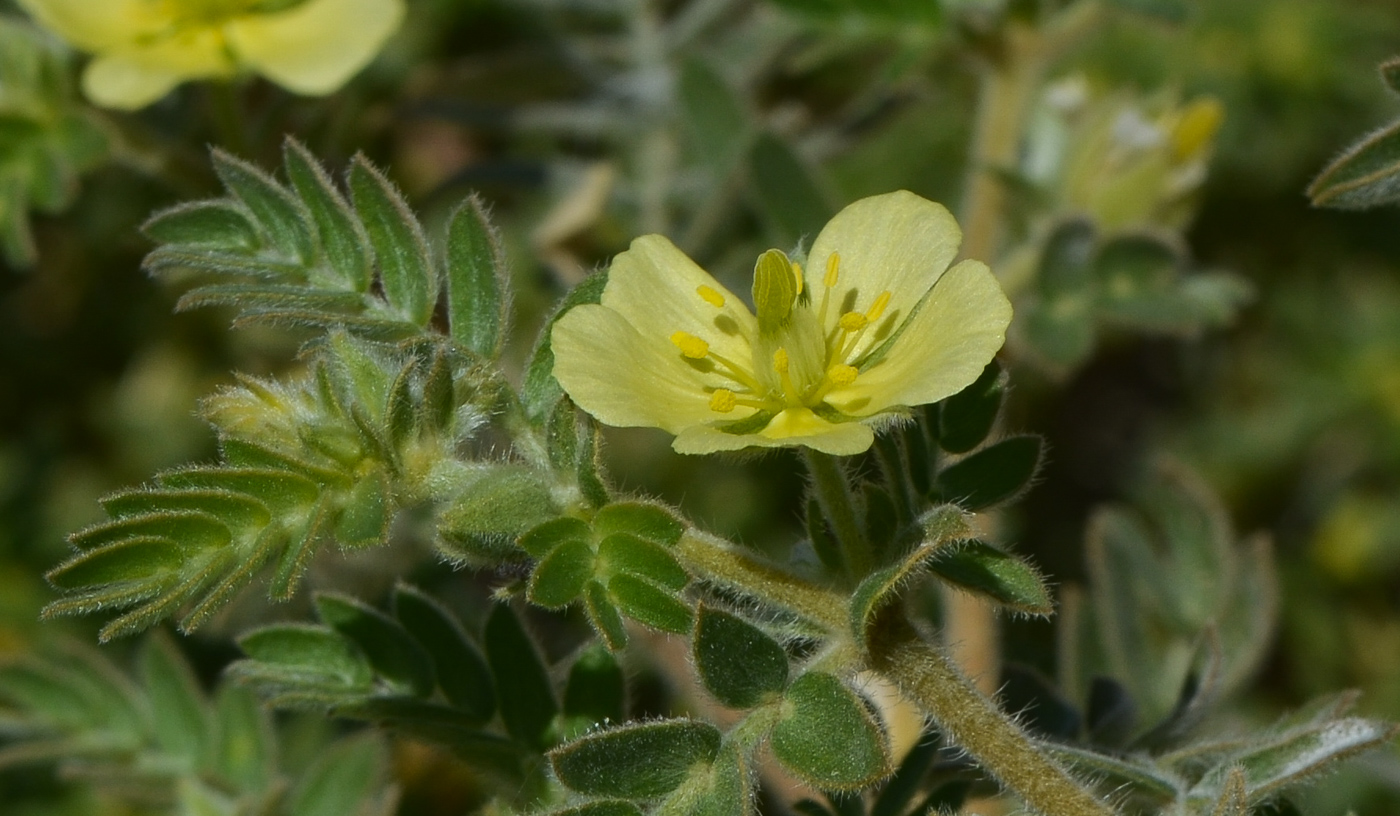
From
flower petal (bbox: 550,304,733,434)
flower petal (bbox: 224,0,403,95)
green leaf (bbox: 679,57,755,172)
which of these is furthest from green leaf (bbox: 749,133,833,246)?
flower petal (bbox: 550,304,733,434)

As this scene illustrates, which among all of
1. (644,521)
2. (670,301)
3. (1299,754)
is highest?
(670,301)

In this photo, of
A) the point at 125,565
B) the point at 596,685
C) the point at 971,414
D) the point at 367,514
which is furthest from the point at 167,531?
the point at 971,414

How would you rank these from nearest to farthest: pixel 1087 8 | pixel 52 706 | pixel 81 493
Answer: pixel 52 706 → pixel 1087 8 → pixel 81 493

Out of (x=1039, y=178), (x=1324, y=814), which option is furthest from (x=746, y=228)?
(x=1324, y=814)

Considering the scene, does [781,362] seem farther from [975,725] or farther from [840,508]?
[975,725]

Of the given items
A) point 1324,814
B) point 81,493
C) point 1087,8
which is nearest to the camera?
point 1087,8

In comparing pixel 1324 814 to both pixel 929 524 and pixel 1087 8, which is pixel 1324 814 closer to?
pixel 1087 8
